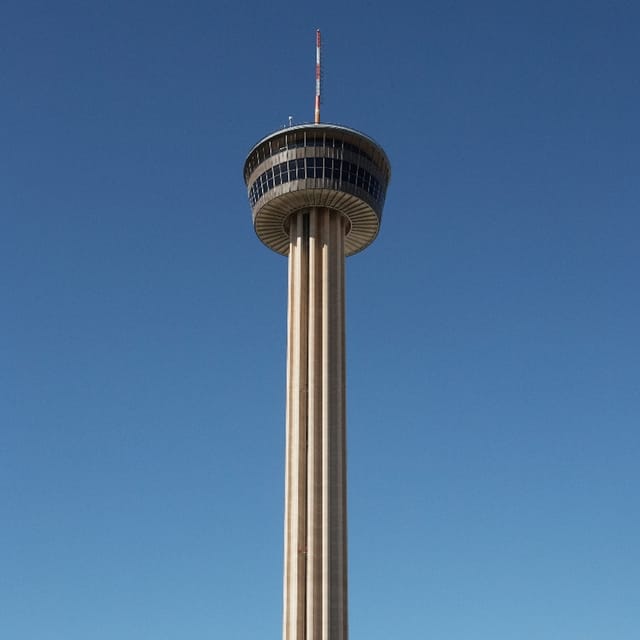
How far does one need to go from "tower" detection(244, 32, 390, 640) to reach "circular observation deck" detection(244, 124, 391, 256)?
4.4 inches

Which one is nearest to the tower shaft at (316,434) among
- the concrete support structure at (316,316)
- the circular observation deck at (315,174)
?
the concrete support structure at (316,316)

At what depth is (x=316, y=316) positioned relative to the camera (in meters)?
111

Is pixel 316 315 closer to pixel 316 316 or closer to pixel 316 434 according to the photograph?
pixel 316 316

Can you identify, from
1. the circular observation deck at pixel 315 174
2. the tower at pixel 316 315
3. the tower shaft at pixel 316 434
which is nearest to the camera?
the tower shaft at pixel 316 434

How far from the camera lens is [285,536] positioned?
334 feet

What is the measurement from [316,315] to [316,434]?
13.8 metres

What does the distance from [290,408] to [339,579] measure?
60.9 feet

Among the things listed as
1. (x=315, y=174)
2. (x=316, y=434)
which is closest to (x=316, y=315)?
(x=316, y=434)

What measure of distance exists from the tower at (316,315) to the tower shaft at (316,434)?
108 millimetres

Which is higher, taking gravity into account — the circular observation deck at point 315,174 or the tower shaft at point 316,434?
the circular observation deck at point 315,174

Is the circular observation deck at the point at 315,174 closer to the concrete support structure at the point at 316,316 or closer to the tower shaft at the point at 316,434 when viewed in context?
the concrete support structure at the point at 316,316

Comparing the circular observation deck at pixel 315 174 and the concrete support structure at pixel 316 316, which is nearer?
the concrete support structure at pixel 316 316

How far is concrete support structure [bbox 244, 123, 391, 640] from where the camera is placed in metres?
99.2

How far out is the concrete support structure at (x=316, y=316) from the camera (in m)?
99.2
